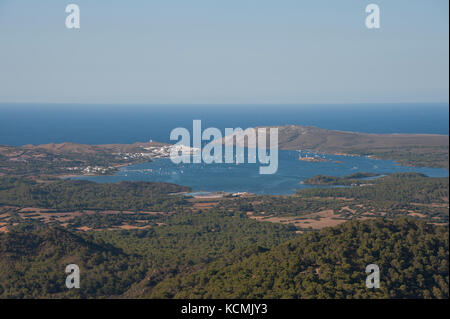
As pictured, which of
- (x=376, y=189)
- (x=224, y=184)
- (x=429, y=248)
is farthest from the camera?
(x=224, y=184)

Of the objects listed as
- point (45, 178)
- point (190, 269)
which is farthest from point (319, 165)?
point (190, 269)

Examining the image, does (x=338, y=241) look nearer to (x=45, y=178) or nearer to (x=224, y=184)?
(x=224, y=184)
